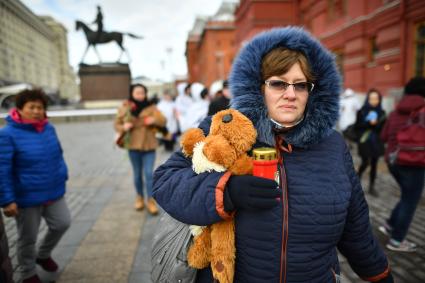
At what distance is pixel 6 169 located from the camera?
8.70 feet

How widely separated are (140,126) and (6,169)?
2.30 meters

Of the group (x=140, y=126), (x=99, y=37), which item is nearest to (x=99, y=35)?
(x=99, y=37)

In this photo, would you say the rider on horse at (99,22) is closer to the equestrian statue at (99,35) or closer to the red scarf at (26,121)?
the equestrian statue at (99,35)

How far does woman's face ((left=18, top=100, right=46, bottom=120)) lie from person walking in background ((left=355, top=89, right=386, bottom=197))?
5.01m

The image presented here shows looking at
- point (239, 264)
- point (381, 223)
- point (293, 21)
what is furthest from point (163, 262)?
point (293, 21)

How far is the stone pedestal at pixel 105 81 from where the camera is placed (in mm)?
19578

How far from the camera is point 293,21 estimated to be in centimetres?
2066

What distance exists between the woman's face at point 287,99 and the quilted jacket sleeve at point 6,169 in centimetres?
242

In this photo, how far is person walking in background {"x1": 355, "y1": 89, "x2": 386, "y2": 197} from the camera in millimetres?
5395

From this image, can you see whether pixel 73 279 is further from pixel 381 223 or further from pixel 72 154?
pixel 72 154

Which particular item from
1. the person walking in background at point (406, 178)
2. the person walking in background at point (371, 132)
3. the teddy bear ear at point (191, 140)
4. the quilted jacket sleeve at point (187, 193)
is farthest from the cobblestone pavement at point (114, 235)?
the teddy bear ear at point (191, 140)

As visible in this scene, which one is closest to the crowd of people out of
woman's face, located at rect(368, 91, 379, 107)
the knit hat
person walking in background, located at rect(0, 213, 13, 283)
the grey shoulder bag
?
the grey shoulder bag

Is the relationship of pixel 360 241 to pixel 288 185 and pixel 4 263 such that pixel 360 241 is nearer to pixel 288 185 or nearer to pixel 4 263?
pixel 288 185

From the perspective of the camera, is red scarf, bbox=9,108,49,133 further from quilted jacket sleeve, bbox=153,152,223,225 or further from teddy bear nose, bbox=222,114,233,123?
teddy bear nose, bbox=222,114,233,123
